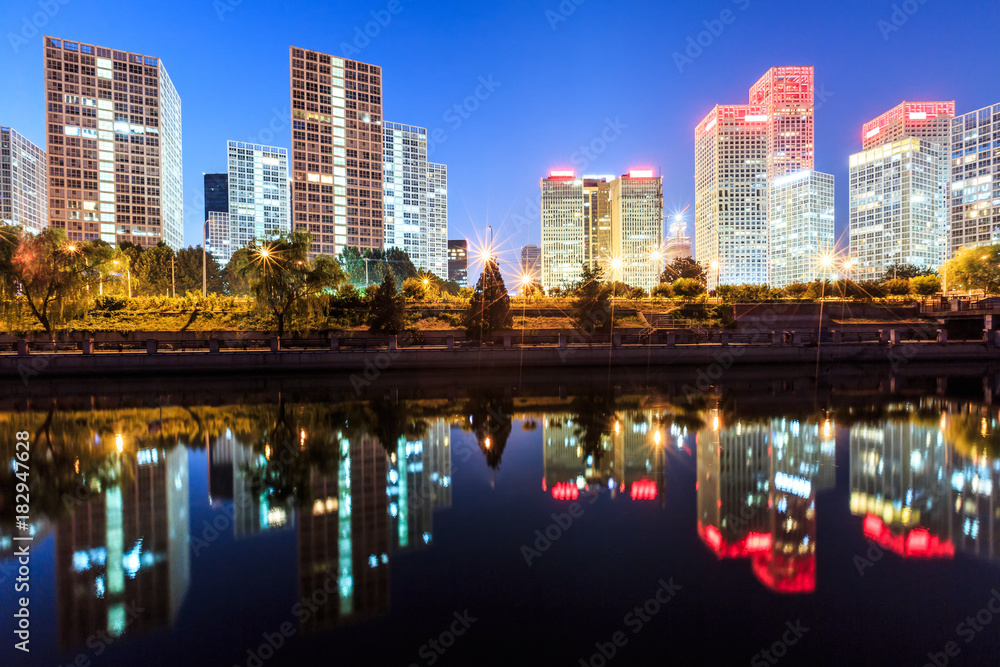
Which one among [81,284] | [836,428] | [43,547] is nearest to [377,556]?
[43,547]

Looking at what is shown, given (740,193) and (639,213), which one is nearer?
(639,213)

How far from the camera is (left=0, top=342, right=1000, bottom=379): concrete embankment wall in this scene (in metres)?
23.8

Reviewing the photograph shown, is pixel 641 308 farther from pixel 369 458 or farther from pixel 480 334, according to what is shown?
pixel 369 458

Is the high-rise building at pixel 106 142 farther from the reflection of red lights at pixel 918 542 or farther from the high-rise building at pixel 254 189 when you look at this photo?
the reflection of red lights at pixel 918 542

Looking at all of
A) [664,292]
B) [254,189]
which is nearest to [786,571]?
[664,292]

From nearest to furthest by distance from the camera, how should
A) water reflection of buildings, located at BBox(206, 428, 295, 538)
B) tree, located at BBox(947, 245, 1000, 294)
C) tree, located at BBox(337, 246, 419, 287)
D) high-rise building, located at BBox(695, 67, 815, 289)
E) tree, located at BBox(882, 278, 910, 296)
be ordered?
water reflection of buildings, located at BBox(206, 428, 295, 538), tree, located at BBox(882, 278, 910, 296), tree, located at BBox(947, 245, 1000, 294), tree, located at BBox(337, 246, 419, 287), high-rise building, located at BBox(695, 67, 815, 289)

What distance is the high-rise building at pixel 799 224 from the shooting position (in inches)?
6491

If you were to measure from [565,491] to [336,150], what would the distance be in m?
126

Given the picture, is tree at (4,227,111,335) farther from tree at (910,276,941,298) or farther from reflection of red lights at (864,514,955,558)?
tree at (910,276,941,298)

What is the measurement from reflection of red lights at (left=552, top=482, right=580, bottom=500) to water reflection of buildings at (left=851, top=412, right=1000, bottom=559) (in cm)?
428

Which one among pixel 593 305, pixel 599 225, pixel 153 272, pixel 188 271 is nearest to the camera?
pixel 593 305

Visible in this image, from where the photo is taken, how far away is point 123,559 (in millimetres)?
6551

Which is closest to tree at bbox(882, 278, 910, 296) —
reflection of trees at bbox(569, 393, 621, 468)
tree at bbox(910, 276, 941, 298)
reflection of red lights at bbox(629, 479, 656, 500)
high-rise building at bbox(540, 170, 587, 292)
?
tree at bbox(910, 276, 941, 298)

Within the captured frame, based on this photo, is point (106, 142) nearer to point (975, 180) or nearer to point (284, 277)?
point (284, 277)
